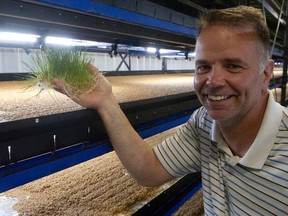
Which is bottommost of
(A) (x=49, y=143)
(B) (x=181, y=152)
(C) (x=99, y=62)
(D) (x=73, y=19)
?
(B) (x=181, y=152)

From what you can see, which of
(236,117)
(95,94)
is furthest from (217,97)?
(95,94)

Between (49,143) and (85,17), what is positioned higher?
(85,17)

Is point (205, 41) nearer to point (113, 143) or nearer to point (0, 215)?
point (113, 143)

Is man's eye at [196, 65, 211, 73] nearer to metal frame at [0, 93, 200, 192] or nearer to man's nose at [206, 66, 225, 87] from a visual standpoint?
man's nose at [206, 66, 225, 87]

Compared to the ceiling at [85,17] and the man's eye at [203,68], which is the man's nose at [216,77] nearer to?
the man's eye at [203,68]

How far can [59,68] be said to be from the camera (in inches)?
31.3

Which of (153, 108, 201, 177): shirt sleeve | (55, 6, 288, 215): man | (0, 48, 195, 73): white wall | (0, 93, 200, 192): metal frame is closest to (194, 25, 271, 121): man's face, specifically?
(55, 6, 288, 215): man

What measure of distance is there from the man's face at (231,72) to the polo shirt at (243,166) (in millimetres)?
99

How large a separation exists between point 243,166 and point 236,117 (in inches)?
6.3

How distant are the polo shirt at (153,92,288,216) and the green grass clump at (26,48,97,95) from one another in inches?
19.0

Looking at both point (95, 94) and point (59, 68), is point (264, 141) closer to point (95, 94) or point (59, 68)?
point (95, 94)

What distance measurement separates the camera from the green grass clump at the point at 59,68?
790 mm

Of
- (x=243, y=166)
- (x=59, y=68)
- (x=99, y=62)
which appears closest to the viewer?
(x=59, y=68)

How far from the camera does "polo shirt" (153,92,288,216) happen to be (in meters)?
0.84
